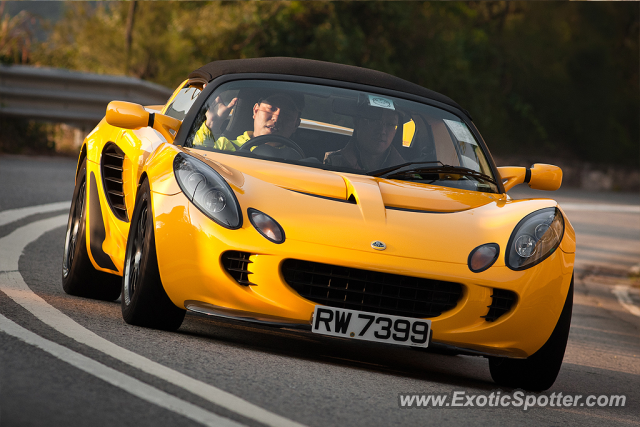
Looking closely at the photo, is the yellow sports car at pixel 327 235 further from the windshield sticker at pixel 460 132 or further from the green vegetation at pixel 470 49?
the green vegetation at pixel 470 49

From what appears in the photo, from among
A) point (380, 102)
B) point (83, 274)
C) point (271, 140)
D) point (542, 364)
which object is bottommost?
point (83, 274)

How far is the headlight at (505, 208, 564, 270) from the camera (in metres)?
4.26

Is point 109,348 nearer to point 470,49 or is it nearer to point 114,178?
point 114,178

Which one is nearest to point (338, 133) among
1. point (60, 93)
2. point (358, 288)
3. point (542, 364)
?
point (358, 288)

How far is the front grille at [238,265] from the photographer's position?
13.3 feet

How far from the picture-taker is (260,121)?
16.7 feet

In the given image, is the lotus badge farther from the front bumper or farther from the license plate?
the license plate

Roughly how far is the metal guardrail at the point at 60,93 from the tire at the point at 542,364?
36.4ft

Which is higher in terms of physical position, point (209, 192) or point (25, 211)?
point (209, 192)

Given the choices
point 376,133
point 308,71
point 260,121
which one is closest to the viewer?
point 260,121

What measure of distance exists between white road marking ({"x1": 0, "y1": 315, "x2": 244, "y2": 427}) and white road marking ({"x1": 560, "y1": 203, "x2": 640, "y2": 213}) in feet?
47.4

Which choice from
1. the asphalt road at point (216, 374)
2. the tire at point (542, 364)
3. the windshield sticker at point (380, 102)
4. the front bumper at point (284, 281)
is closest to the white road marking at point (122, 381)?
the asphalt road at point (216, 374)

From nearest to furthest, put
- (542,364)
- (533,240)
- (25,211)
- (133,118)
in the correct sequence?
(533,240)
(542,364)
(133,118)
(25,211)

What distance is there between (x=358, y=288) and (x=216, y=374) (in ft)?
2.68
